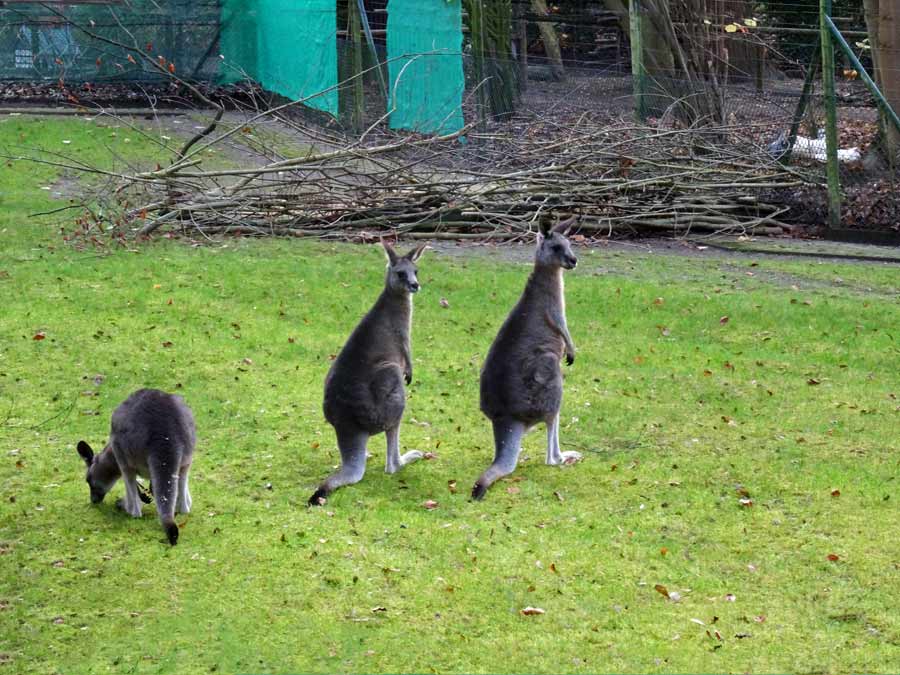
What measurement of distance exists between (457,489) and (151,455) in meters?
1.83

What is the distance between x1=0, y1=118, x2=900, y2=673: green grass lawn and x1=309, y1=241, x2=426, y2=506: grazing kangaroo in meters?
0.16

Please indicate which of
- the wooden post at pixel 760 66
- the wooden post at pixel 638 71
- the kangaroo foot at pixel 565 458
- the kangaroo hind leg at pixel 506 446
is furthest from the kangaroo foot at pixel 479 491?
the wooden post at pixel 760 66

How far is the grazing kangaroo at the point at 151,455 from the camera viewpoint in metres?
6.23

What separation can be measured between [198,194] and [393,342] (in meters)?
7.13

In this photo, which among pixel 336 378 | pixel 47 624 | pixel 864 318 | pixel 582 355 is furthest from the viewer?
pixel 864 318

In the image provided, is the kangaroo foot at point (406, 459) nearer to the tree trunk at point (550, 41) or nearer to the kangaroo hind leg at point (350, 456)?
the kangaroo hind leg at point (350, 456)

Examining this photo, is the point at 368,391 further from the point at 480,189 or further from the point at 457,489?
the point at 480,189

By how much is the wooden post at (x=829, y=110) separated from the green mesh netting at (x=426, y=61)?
5.31m

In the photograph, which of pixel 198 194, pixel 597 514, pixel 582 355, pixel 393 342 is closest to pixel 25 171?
pixel 198 194

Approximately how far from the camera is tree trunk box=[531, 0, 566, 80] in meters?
19.2

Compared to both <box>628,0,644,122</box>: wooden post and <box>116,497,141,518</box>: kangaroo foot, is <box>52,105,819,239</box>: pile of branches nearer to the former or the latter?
<box>628,0,644,122</box>: wooden post

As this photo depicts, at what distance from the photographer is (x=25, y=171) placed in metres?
17.0

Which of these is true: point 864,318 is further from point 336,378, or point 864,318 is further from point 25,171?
point 25,171

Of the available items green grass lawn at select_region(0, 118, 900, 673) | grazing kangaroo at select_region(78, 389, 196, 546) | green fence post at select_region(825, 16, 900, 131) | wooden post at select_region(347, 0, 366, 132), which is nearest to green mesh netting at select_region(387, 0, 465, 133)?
wooden post at select_region(347, 0, 366, 132)
